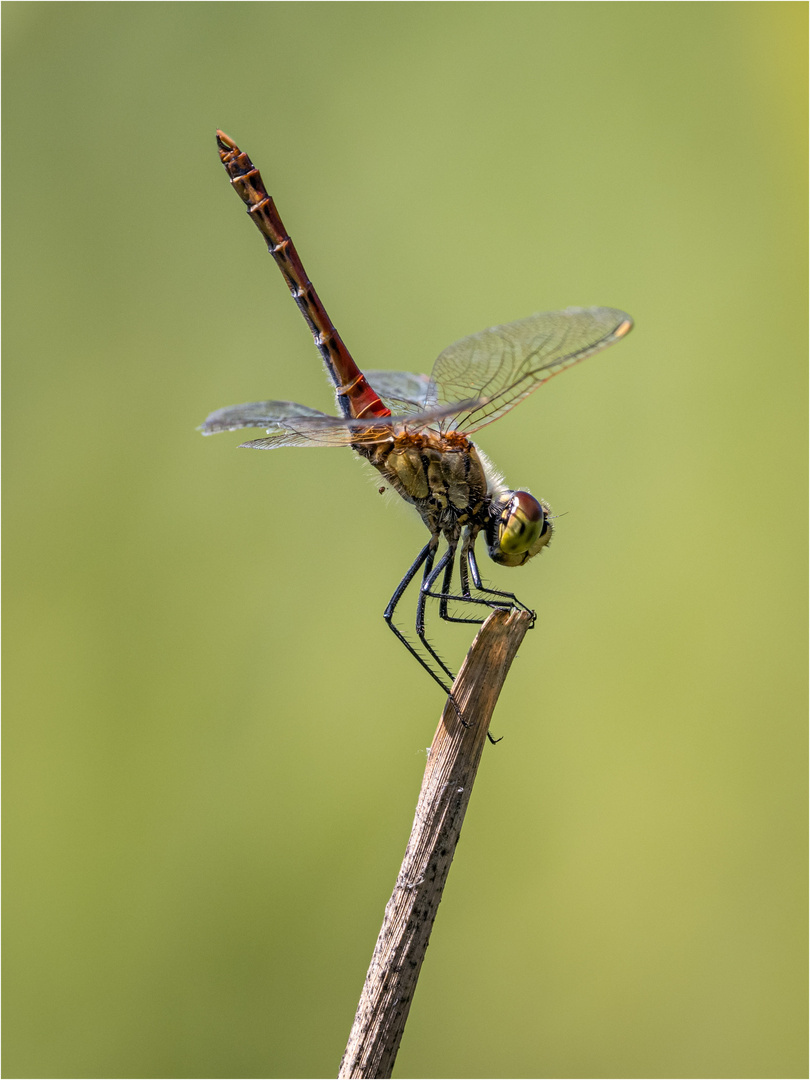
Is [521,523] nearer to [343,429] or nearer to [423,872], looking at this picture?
A: [343,429]

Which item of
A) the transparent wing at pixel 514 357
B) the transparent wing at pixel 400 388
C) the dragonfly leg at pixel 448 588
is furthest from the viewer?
the transparent wing at pixel 400 388

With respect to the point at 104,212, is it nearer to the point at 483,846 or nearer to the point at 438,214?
the point at 438,214

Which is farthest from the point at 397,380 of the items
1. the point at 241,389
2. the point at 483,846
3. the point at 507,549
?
the point at 483,846

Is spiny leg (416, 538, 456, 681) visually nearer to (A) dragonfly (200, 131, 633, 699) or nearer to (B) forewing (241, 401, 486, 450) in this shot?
(A) dragonfly (200, 131, 633, 699)

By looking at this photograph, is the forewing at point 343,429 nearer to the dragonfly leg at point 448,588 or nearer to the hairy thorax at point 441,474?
the hairy thorax at point 441,474

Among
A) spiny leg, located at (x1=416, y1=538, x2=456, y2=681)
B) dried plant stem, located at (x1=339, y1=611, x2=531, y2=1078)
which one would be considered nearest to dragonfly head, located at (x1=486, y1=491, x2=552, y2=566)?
spiny leg, located at (x1=416, y1=538, x2=456, y2=681)

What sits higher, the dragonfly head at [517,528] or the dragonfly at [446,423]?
the dragonfly at [446,423]

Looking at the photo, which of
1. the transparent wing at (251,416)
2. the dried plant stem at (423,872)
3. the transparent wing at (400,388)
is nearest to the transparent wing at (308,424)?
the transparent wing at (251,416)

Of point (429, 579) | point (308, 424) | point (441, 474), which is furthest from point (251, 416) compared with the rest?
point (429, 579)
